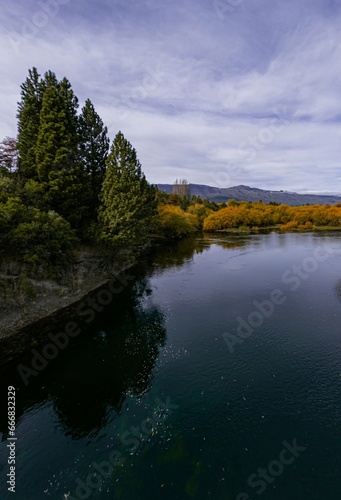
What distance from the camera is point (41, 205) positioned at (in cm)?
3356

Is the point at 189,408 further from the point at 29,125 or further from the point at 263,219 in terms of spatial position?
the point at 263,219

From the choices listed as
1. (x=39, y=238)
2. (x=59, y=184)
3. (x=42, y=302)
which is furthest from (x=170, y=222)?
(x=42, y=302)

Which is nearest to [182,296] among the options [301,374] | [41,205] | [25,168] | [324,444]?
[301,374]

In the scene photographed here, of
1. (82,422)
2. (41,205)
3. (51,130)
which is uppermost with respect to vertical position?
(51,130)

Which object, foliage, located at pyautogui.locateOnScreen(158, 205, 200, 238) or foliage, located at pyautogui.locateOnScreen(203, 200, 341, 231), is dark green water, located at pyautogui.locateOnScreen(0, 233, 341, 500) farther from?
foliage, located at pyautogui.locateOnScreen(203, 200, 341, 231)

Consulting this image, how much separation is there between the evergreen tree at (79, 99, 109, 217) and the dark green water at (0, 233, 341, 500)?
2149cm

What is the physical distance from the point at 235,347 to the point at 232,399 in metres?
6.62

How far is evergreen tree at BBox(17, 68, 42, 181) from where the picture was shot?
35375 millimetres

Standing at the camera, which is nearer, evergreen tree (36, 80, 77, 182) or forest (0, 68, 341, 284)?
forest (0, 68, 341, 284)

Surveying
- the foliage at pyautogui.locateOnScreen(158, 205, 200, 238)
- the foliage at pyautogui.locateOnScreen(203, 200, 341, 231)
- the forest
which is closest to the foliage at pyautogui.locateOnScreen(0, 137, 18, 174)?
the forest

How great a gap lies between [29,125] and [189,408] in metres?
→ 38.9

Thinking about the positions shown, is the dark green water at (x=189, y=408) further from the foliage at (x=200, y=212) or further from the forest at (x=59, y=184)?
the foliage at (x=200, y=212)

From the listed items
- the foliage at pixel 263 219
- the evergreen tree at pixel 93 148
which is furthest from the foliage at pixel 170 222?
the evergreen tree at pixel 93 148

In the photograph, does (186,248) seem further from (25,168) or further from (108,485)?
(108,485)
